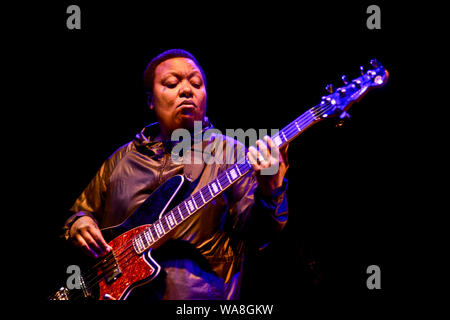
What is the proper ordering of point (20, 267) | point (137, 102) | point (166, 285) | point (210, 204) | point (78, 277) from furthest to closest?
1. point (137, 102)
2. point (20, 267)
3. point (78, 277)
4. point (210, 204)
5. point (166, 285)

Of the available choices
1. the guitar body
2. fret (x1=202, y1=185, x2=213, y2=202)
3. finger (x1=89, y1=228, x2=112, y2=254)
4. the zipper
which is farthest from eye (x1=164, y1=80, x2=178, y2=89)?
finger (x1=89, y1=228, x2=112, y2=254)

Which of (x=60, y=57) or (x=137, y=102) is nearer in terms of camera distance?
(x=60, y=57)

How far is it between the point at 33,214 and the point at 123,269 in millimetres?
1572

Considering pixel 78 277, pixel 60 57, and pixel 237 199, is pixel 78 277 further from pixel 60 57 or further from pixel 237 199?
pixel 60 57

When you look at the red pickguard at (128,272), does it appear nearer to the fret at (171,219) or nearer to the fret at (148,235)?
the fret at (148,235)

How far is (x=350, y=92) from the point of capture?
5.98ft

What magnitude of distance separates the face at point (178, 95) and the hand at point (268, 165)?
81cm

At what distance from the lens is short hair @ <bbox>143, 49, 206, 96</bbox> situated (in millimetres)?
2616

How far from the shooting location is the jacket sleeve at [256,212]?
1879mm

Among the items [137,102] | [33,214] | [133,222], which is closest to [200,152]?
[133,222]

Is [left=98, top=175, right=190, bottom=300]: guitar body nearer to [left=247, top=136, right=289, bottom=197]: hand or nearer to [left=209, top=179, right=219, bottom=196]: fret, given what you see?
[left=209, top=179, right=219, bottom=196]: fret

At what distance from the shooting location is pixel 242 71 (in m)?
2.99

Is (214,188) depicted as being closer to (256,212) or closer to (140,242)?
(256,212)

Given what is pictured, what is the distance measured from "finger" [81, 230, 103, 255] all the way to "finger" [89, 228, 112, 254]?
0.01 m
